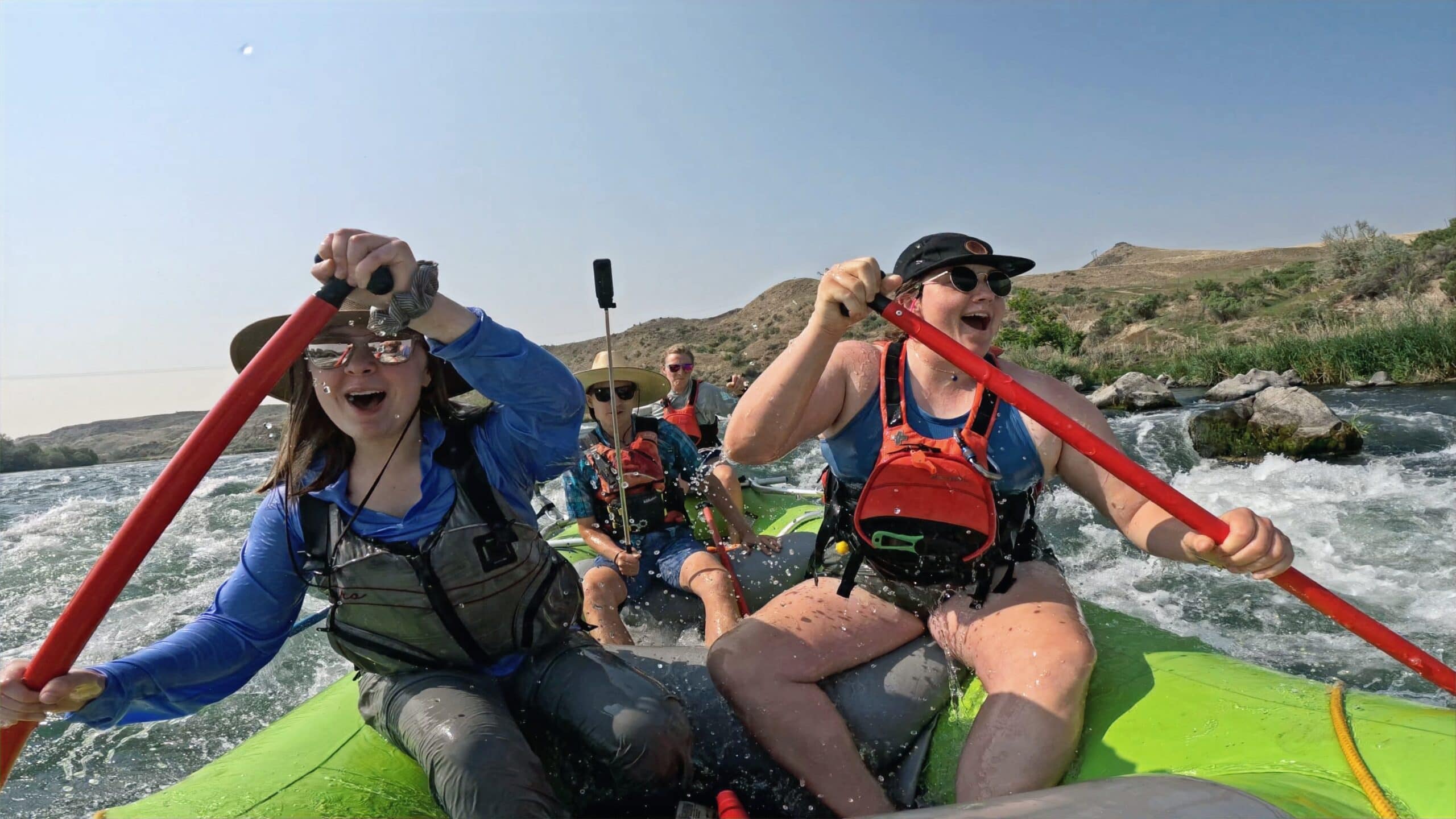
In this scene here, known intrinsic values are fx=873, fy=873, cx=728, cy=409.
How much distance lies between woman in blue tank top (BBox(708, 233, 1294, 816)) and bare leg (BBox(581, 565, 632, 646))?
4.50 ft

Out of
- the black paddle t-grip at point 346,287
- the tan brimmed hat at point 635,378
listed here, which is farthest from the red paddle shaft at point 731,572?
the black paddle t-grip at point 346,287

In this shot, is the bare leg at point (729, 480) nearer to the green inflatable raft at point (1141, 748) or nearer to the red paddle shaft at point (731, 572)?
the red paddle shaft at point (731, 572)

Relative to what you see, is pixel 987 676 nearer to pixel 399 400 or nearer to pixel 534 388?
pixel 534 388

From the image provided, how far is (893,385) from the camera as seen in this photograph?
2352 millimetres

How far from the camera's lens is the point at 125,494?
12.7 meters

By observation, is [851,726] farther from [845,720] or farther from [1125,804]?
[1125,804]

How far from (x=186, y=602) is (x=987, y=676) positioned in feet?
20.5

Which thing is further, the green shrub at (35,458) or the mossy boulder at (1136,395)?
the green shrub at (35,458)

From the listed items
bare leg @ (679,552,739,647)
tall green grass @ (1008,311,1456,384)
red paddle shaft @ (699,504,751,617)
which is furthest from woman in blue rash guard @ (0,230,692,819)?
tall green grass @ (1008,311,1456,384)

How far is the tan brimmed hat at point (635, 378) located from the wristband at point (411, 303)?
2.46m

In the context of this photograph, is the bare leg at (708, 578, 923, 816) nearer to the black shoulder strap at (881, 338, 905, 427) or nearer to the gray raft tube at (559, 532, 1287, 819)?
the gray raft tube at (559, 532, 1287, 819)

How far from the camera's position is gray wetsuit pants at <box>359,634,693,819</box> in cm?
171

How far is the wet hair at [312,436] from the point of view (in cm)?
201

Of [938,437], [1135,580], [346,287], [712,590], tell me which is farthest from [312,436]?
[1135,580]
